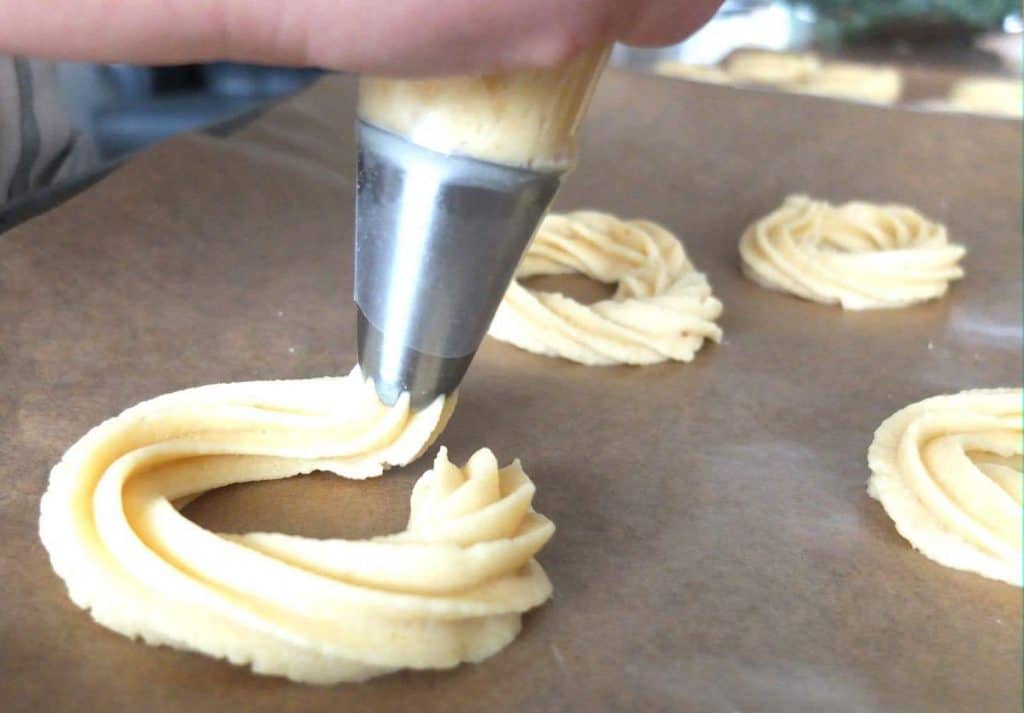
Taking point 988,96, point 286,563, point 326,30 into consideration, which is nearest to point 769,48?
point 988,96

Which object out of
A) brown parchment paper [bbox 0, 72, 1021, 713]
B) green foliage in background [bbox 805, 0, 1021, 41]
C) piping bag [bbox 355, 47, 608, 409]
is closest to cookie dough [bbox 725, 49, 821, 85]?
green foliage in background [bbox 805, 0, 1021, 41]

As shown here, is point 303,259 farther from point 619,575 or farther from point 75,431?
point 619,575

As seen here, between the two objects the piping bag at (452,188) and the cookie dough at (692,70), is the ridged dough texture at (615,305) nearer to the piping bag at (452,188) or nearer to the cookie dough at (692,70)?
the piping bag at (452,188)

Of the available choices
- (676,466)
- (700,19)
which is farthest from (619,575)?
(700,19)

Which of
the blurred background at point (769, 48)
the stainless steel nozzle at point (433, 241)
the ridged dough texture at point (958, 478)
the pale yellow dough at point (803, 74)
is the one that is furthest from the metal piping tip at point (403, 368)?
the pale yellow dough at point (803, 74)

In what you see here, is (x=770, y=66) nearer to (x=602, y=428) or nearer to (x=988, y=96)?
(x=988, y=96)

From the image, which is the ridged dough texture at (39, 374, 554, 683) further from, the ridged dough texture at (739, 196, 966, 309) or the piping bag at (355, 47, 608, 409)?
the ridged dough texture at (739, 196, 966, 309)
